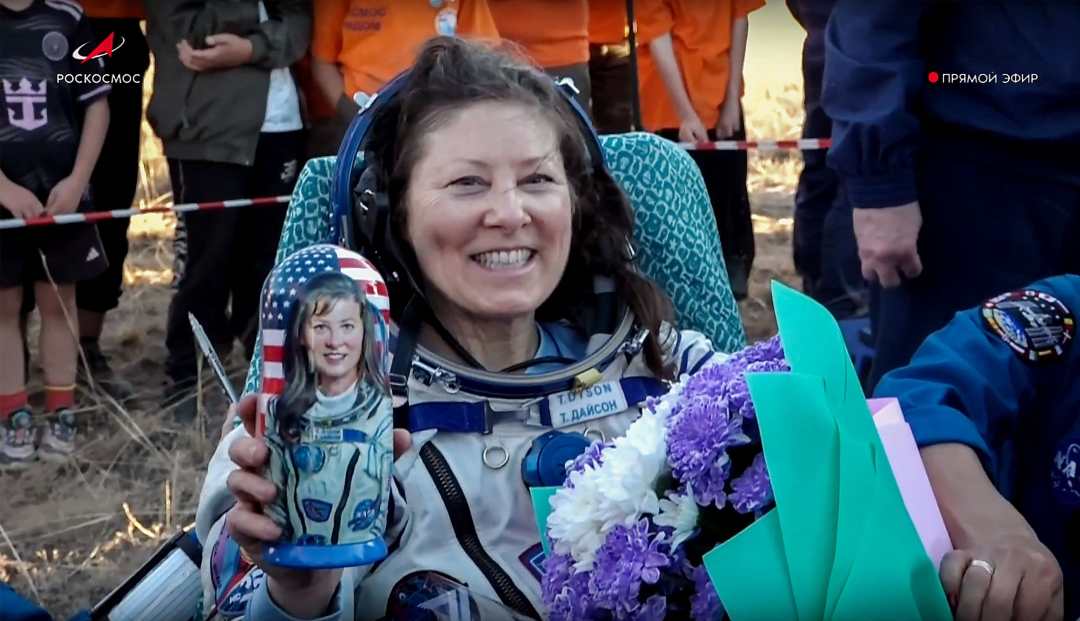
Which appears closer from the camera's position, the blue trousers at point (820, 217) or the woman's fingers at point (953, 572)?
the woman's fingers at point (953, 572)

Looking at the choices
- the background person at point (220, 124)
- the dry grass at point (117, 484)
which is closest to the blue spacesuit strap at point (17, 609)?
the dry grass at point (117, 484)

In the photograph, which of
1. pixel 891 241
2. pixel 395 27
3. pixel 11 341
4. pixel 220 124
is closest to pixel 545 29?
pixel 395 27

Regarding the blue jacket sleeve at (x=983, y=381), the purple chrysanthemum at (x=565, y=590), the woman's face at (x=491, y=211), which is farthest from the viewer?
the woman's face at (x=491, y=211)

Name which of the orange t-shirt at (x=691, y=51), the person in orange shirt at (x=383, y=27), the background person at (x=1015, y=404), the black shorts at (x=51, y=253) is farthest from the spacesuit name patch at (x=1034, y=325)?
the orange t-shirt at (x=691, y=51)

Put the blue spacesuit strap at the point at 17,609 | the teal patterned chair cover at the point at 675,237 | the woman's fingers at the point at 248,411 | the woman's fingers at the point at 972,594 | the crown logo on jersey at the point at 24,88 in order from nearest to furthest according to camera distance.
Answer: the woman's fingers at the point at 972,594 → the woman's fingers at the point at 248,411 → the blue spacesuit strap at the point at 17,609 → the teal patterned chair cover at the point at 675,237 → the crown logo on jersey at the point at 24,88

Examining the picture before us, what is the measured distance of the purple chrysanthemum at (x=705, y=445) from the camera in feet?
4.53

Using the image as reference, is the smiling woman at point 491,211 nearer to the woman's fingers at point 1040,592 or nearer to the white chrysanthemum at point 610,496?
the white chrysanthemum at point 610,496

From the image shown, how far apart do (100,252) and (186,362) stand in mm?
648

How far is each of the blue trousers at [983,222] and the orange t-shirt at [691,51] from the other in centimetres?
273

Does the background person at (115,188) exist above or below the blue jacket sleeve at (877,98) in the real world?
below

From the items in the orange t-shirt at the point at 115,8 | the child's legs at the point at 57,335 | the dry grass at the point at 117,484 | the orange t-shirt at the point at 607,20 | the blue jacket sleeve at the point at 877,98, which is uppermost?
the blue jacket sleeve at the point at 877,98

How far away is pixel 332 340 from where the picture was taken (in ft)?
4.60

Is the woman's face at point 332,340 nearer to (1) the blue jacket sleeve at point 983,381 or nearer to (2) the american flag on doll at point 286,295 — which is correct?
(2) the american flag on doll at point 286,295

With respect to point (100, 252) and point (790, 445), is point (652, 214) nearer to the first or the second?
point (790, 445)
